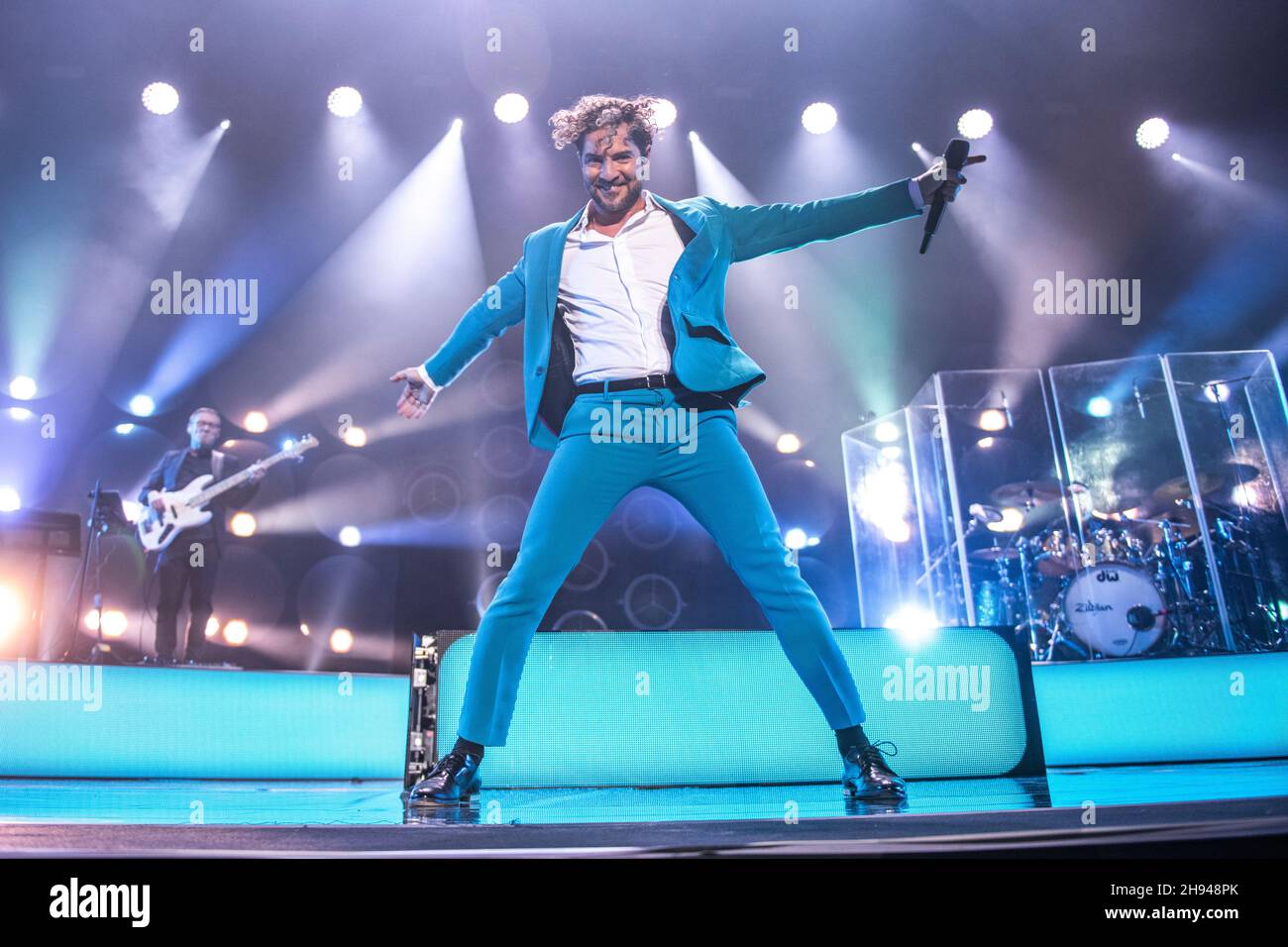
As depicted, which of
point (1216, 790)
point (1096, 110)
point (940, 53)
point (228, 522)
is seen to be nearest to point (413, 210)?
point (228, 522)

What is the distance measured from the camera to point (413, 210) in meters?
7.00

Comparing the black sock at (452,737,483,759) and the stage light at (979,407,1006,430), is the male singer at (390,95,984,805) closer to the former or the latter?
the black sock at (452,737,483,759)

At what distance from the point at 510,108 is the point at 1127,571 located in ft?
18.0

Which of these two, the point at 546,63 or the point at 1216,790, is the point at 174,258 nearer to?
the point at 546,63

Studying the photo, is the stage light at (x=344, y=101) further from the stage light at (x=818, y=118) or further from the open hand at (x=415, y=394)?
the open hand at (x=415, y=394)

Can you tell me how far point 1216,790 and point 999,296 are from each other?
240 inches

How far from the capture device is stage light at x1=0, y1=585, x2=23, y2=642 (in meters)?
6.49

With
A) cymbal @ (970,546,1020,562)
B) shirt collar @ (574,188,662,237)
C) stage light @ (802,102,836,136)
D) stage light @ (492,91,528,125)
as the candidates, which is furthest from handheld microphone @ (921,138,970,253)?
cymbal @ (970,546,1020,562)

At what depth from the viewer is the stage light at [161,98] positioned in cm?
609

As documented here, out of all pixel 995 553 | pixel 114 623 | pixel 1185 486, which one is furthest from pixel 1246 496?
pixel 114 623

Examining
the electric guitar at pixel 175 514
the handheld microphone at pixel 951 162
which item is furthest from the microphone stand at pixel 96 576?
the handheld microphone at pixel 951 162

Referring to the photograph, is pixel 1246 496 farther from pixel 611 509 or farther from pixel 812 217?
pixel 611 509

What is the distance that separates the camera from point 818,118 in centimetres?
652

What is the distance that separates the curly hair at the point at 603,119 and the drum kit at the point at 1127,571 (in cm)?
473
